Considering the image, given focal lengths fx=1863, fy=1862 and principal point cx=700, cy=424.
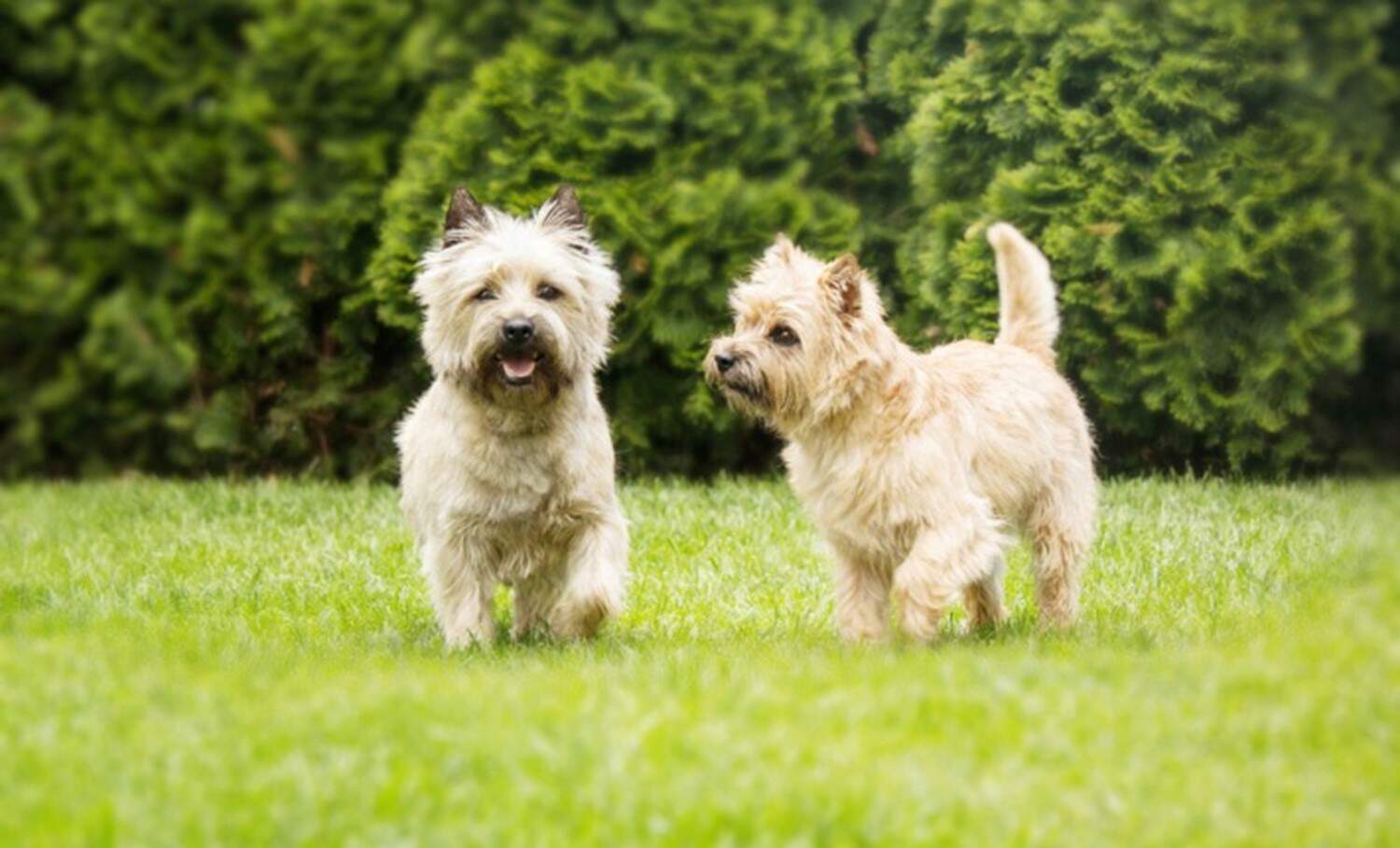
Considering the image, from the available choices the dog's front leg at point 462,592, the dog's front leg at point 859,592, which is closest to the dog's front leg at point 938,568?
the dog's front leg at point 859,592

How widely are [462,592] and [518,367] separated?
829 millimetres

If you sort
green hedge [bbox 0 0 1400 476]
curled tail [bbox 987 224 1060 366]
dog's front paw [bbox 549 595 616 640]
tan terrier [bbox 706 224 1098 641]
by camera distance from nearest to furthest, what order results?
tan terrier [bbox 706 224 1098 641] → dog's front paw [bbox 549 595 616 640] → curled tail [bbox 987 224 1060 366] → green hedge [bbox 0 0 1400 476]

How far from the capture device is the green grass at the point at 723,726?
4156 mm

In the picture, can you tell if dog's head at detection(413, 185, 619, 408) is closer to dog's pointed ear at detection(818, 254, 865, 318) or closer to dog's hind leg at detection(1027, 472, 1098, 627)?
dog's pointed ear at detection(818, 254, 865, 318)

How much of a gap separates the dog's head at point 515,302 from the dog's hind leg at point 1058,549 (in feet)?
5.51

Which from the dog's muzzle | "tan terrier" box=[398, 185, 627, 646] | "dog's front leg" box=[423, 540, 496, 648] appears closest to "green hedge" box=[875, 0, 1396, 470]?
"tan terrier" box=[398, 185, 627, 646]

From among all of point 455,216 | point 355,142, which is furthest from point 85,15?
point 455,216

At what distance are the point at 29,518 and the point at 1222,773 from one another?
7.32m

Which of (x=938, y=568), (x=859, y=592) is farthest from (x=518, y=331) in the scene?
(x=938, y=568)

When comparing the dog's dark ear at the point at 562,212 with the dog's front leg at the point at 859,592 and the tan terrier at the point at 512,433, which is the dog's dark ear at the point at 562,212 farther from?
the dog's front leg at the point at 859,592

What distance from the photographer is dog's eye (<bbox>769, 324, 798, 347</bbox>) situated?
6.10 m

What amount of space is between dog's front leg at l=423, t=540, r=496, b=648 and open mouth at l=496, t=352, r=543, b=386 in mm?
615

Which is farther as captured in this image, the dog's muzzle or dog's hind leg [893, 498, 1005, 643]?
the dog's muzzle

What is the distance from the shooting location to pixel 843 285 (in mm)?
6113
